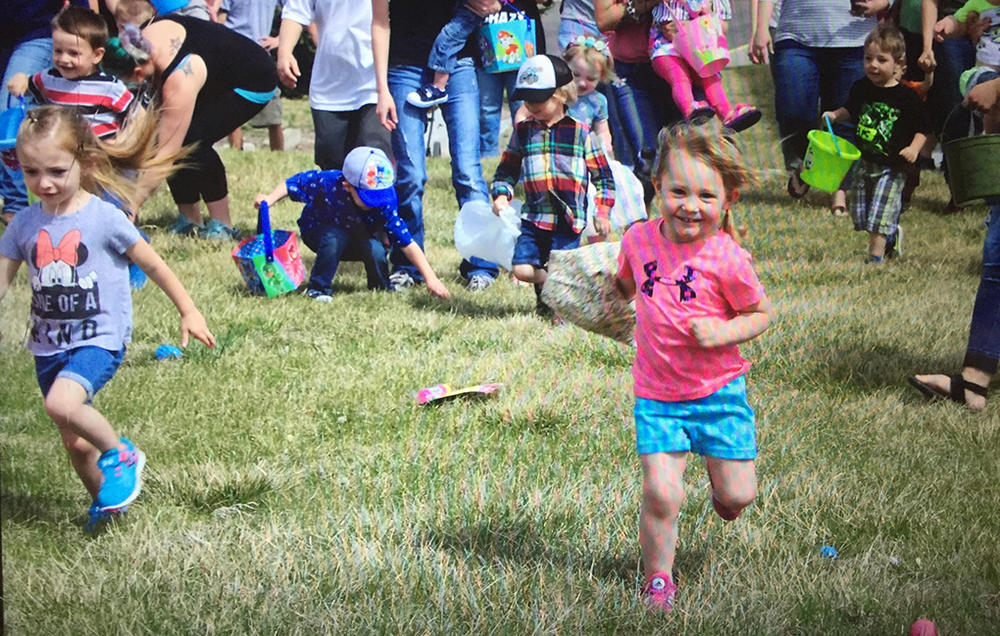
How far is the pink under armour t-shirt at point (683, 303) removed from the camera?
210 centimetres

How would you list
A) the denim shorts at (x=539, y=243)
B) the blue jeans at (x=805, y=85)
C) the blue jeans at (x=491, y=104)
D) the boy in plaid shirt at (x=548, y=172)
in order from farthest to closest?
the denim shorts at (x=539, y=243)
the blue jeans at (x=491, y=104)
the boy in plaid shirt at (x=548, y=172)
the blue jeans at (x=805, y=85)

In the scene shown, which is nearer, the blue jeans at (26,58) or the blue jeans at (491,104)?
the blue jeans at (26,58)

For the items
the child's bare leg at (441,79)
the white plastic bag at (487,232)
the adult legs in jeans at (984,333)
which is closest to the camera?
the adult legs in jeans at (984,333)

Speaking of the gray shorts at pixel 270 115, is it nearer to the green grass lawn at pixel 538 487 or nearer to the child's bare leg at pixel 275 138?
the child's bare leg at pixel 275 138

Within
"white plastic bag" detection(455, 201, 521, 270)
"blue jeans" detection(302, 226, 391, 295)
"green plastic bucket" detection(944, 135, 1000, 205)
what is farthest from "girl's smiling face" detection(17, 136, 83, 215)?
"blue jeans" detection(302, 226, 391, 295)

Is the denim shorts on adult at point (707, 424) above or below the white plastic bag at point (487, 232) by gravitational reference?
above

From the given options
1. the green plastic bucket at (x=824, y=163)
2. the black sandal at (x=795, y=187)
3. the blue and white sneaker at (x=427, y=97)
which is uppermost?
the green plastic bucket at (x=824, y=163)

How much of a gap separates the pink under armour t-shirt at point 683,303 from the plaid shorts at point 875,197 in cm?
24

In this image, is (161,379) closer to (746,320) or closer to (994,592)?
(746,320)

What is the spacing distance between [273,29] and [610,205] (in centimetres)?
193

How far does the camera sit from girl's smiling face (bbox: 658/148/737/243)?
2.04 metres

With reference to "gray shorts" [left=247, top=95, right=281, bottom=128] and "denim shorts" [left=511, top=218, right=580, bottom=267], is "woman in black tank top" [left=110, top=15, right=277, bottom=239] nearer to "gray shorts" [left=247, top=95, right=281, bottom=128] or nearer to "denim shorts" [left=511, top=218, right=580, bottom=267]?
"gray shorts" [left=247, top=95, right=281, bottom=128]

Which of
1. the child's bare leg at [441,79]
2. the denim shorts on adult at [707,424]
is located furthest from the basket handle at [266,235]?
the denim shorts on adult at [707,424]

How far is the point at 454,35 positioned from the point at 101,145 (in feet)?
3.16
